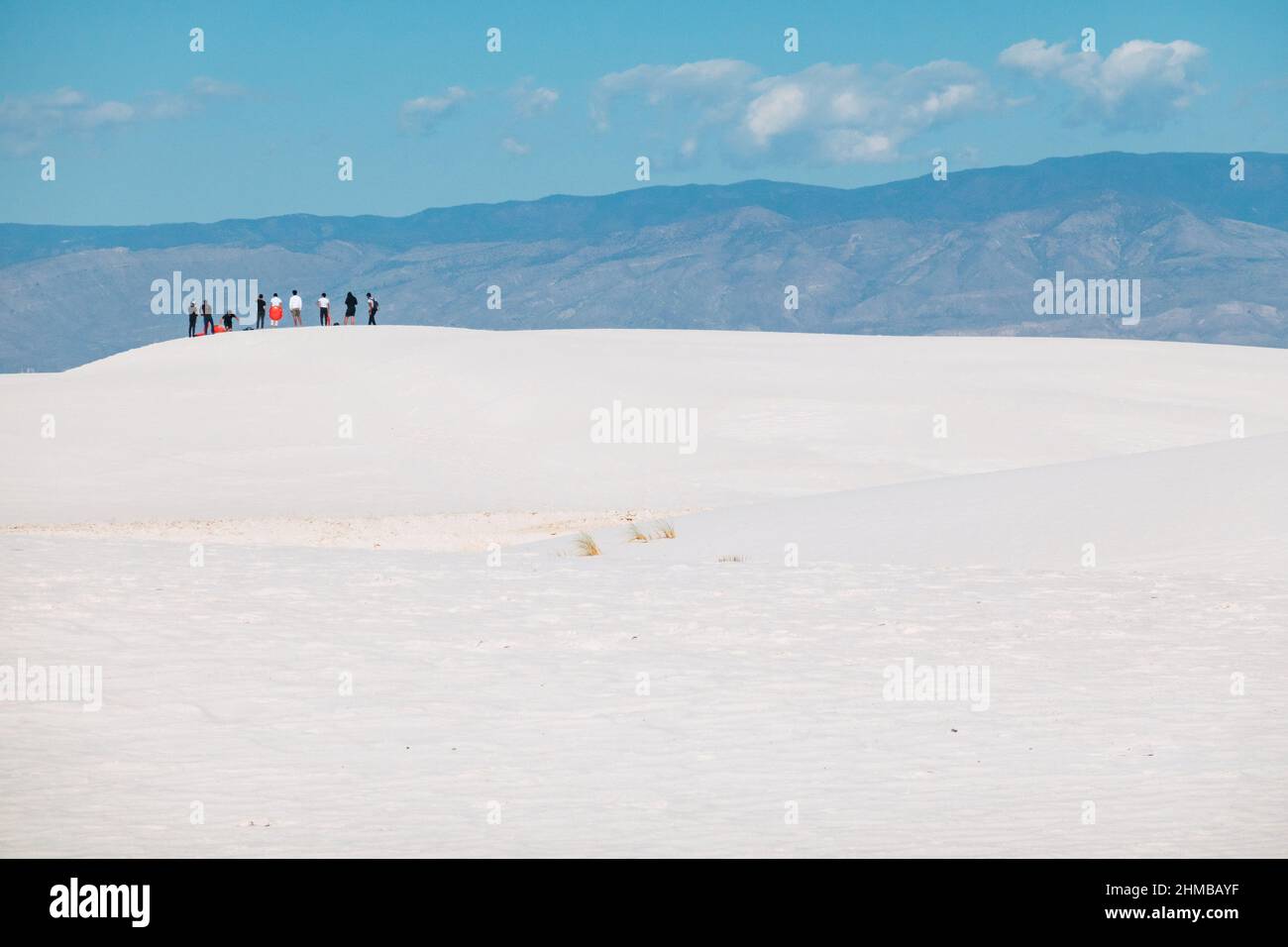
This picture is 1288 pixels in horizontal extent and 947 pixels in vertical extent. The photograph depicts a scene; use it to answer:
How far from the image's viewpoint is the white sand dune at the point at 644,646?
289 inches

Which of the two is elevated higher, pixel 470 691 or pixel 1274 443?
pixel 1274 443

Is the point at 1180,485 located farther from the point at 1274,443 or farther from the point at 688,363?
the point at 688,363

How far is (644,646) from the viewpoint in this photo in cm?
1176

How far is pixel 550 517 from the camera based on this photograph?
22.9 m

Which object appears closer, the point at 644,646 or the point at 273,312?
the point at 644,646

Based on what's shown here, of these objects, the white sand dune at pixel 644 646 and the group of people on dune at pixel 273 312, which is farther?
the group of people on dune at pixel 273 312


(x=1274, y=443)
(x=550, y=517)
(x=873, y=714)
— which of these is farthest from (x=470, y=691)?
(x=1274, y=443)

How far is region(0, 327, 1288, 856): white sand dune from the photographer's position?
24.1ft

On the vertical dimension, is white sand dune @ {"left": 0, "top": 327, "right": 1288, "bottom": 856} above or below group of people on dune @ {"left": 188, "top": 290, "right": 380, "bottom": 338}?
below

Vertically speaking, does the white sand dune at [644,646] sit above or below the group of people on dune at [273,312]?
below

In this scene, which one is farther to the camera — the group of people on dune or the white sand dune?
the group of people on dune

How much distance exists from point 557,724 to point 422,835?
2433 mm

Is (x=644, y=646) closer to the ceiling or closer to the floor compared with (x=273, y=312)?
closer to the floor
